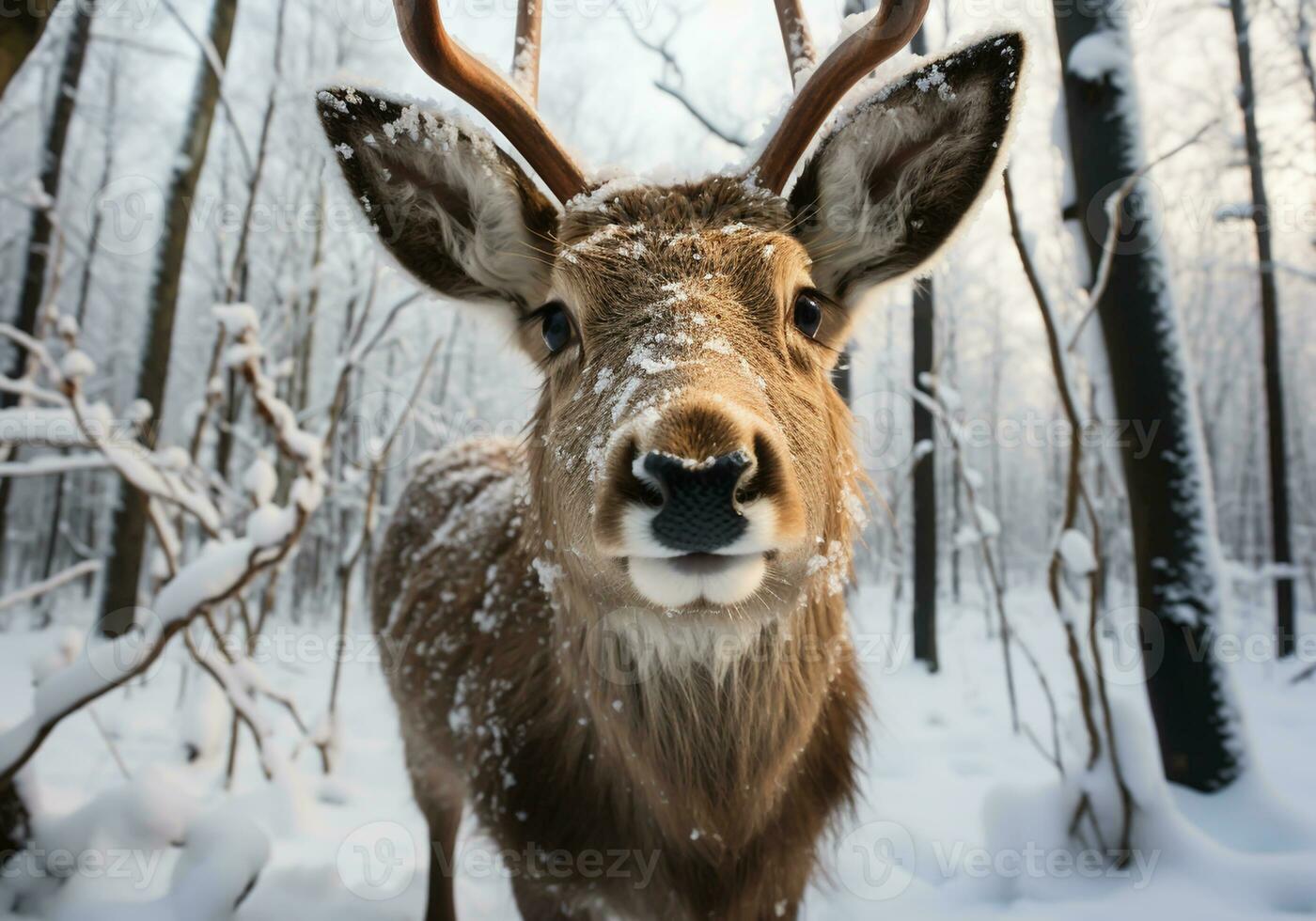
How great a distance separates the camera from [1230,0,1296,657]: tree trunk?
916cm

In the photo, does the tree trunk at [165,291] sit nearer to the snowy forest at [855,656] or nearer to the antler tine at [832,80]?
the snowy forest at [855,656]

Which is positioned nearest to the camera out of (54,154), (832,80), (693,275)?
(693,275)

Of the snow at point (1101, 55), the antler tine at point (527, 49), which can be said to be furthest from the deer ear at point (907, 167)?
the snow at point (1101, 55)

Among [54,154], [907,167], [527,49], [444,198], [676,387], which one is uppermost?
[54,154]

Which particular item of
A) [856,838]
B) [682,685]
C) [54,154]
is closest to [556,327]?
[682,685]

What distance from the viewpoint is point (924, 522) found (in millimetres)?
9008

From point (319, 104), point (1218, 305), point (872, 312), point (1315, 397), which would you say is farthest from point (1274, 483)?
point (1315, 397)

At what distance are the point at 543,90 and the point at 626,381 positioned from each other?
12564 millimetres

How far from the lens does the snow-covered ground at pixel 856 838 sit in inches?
108

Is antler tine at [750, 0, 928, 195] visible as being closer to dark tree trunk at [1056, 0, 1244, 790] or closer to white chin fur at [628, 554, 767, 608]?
white chin fur at [628, 554, 767, 608]

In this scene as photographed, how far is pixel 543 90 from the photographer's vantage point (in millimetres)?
12000

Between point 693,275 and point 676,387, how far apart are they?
549 millimetres

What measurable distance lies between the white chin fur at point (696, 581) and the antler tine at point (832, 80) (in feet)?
4.54

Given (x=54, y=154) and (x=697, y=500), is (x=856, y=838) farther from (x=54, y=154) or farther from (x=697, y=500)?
(x=54, y=154)
